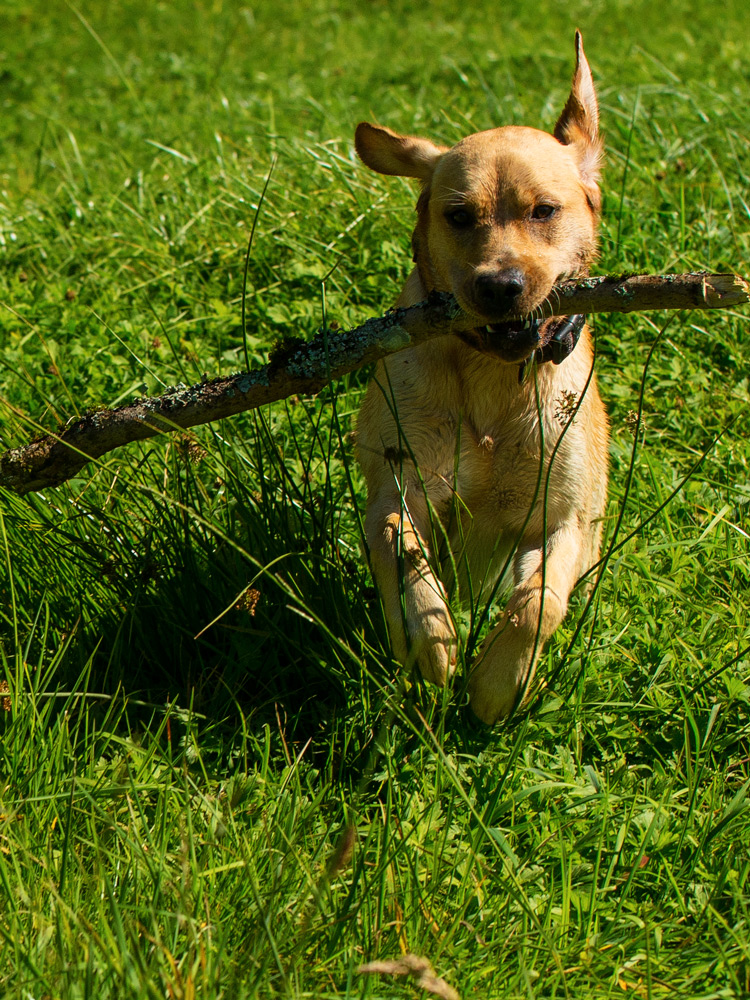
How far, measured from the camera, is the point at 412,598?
290cm

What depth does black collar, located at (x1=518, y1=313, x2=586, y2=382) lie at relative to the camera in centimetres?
309

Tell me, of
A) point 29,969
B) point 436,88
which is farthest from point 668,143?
point 29,969

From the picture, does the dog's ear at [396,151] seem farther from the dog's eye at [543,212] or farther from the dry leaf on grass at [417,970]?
the dry leaf on grass at [417,970]

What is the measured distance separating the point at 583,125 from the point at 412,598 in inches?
69.9

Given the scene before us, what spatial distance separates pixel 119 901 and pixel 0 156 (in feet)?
22.7

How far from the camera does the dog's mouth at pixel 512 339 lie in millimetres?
2908

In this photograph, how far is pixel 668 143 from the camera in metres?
5.88

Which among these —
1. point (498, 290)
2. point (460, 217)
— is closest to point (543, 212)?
point (460, 217)

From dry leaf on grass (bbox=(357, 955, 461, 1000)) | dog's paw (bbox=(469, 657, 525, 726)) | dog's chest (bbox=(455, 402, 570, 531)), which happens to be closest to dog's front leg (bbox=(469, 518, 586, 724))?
dog's paw (bbox=(469, 657, 525, 726))

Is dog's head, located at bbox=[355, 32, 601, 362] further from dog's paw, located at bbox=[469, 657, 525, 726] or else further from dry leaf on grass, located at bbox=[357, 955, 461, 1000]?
dry leaf on grass, located at bbox=[357, 955, 461, 1000]

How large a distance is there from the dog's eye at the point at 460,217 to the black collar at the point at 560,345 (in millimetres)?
400

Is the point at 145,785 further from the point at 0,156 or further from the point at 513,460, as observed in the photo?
the point at 0,156

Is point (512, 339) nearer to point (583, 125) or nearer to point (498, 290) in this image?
point (498, 290)

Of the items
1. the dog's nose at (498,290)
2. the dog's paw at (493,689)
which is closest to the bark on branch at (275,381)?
the dog's nose at (498,290)
